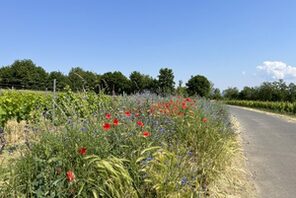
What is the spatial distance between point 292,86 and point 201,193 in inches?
2208

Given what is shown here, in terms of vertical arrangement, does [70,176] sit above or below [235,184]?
above

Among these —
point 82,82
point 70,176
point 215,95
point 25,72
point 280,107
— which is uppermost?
point 25,72

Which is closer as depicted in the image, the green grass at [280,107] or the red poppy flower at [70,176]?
the red poppy flower at [70,176]

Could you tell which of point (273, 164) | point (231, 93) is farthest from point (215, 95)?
point (231, 93)

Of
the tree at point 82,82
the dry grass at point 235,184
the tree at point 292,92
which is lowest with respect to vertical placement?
the dry grass at point 235,184

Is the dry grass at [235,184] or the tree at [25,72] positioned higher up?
the tree at [25,72]

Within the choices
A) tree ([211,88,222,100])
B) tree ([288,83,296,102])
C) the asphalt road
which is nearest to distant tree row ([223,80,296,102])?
tree ([288,83,296,102])

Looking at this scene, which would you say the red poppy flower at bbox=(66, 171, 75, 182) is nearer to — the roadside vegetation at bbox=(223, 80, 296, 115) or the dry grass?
the dry grass

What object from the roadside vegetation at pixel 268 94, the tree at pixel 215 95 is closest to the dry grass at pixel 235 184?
the tree at pixel 215 95

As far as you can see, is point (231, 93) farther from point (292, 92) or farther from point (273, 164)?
point (273, 164)

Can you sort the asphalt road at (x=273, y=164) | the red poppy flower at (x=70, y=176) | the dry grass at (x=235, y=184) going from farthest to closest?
the asphalt road at (x=273, y=164), the dry grass at (x=235, y=184), the red poppy flower at (x=70, y=176)

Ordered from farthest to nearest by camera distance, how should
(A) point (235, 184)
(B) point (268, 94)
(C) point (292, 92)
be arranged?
(B) point (268, 94) < (C) point (292, 92) < (A) point (235, 184)

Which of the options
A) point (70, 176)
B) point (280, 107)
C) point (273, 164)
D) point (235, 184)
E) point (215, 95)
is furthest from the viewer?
point (280, 107)

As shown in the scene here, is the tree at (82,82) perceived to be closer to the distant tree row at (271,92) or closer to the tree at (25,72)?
the distant tree row at (271,92)
